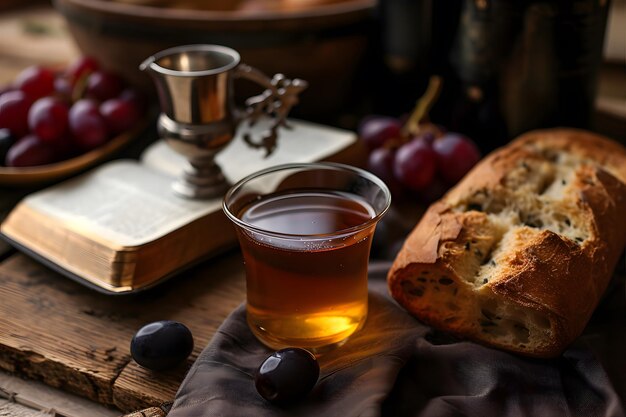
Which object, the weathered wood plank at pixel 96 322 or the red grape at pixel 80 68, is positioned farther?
the red grape at pixel 80 68

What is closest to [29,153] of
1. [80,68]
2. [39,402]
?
[80,68]

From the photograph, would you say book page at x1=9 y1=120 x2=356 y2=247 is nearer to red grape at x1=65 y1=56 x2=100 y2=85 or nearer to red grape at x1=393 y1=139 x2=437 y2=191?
red grape at x1=393 y1=139 x2=437 y2=191

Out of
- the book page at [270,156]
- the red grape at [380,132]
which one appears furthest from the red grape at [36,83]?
the red grape at [380,132]

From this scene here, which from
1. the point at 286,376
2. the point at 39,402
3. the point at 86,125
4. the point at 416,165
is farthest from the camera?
the point at 86,125

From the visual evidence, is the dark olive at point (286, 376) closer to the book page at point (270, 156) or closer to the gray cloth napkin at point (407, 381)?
the gray cloth napkin at point (407, 381)

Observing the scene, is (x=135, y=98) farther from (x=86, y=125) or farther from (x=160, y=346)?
(x=160, y=346)
